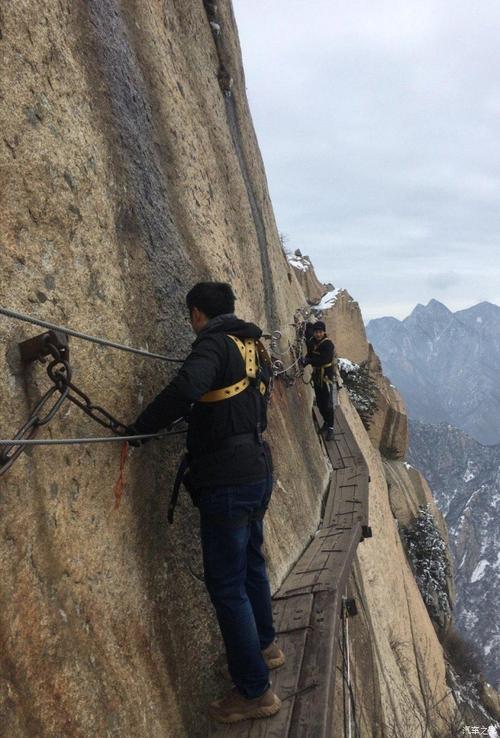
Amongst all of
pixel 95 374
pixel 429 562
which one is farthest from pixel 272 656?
pixel 429 562

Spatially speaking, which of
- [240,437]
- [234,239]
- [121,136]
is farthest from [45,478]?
[234,239]

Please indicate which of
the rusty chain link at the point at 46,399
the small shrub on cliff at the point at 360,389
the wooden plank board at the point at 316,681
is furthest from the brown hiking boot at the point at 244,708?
the small shrub on cliff at the point at 360,389

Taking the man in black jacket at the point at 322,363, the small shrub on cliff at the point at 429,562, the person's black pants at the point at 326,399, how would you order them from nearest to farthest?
1. the man in black jacket at the point at 322,363
2. the person's black pants at the point at 326,399
3. the small shrub on cliff at the point at 429,562

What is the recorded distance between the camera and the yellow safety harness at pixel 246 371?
292 cm

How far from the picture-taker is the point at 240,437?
116 inches

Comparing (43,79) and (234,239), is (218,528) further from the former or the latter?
(234,239)

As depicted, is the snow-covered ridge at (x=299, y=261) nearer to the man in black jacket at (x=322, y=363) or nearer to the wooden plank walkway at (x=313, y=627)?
the man in black jacket at (x=322, y=363)

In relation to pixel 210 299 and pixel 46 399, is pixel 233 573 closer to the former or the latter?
pixel 46 399

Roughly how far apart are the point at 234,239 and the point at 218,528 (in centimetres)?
424

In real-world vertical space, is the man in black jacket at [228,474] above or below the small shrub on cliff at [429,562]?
above

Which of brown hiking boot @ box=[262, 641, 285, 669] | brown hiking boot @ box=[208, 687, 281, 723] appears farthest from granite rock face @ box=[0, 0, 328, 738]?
brown hiking boot @ box=[262, 641, 285, 669]

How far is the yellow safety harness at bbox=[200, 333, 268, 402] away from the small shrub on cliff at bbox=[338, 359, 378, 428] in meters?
18.5

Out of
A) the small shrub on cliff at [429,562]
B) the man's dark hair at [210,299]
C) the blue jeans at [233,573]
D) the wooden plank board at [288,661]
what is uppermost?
the man's dark hair at [210,299]

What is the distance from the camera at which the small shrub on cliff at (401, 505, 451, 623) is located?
20750 millimetres
